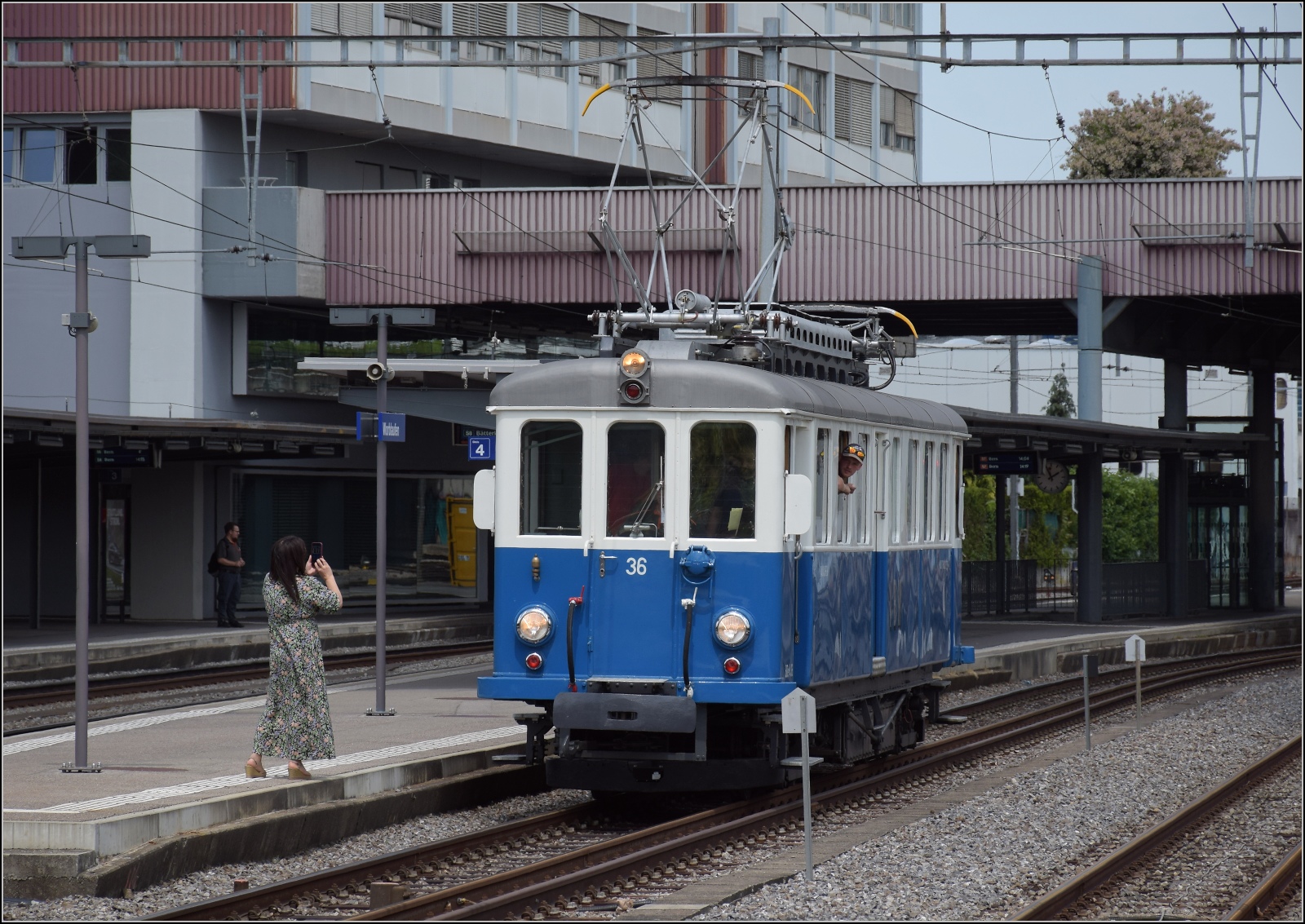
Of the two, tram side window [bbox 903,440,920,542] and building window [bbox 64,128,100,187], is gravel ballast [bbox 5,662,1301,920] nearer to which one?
tram side window [bbox 903,440,920,542]

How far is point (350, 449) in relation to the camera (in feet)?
106

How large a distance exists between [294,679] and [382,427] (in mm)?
4256

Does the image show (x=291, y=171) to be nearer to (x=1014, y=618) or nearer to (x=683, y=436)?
(x=1014, y=618)

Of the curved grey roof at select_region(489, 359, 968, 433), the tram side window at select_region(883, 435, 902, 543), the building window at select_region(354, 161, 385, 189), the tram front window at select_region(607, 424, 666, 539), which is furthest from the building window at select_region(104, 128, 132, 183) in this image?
the tram front window at select_region(607, 424, 666, 539)

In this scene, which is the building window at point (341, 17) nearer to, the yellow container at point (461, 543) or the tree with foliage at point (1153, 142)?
the yellow container at point (461, 543)

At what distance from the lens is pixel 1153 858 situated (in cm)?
1056

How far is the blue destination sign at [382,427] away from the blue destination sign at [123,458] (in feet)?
39.2

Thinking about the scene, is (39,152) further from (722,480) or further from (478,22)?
(722,480)

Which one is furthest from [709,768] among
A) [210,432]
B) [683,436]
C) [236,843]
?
[210,432]

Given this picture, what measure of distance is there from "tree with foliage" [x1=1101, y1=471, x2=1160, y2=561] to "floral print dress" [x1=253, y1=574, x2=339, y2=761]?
52.3 meters

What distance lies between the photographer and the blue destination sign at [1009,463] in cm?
3045

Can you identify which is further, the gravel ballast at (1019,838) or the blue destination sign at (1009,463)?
the blue destination sign at (1009,463)

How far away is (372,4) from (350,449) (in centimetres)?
863

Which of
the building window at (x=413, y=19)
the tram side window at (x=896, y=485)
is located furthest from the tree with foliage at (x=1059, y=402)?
the tram side window at (x=896, y=485)
